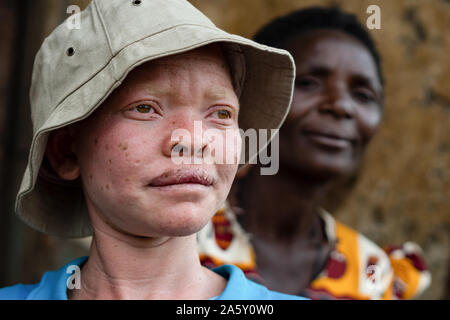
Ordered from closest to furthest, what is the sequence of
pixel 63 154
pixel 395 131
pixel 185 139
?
pixel 185 139
pixel 63 154
pixel 395 131

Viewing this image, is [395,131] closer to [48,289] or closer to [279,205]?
[279,205]

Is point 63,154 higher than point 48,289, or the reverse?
point 63,154

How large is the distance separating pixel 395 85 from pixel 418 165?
37cm

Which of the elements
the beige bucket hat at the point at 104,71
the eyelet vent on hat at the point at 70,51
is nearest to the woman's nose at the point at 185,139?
the beige bucket hat at the point at 104,71

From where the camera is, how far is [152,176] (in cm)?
107

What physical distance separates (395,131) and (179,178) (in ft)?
6.52

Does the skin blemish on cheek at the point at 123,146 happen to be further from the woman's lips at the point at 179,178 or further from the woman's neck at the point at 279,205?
the woman's neck at the point at 279,205

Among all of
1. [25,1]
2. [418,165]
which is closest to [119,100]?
[25,1]

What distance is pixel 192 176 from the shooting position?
1.08 meters

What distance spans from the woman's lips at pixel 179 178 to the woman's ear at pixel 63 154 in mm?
256

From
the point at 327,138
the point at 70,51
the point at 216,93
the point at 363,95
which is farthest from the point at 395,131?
the point at 70,51

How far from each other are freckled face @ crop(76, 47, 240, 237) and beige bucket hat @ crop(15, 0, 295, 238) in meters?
0.05

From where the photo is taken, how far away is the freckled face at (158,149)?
1070mm

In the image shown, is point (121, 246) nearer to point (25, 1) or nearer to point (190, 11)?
point (190, 11)
